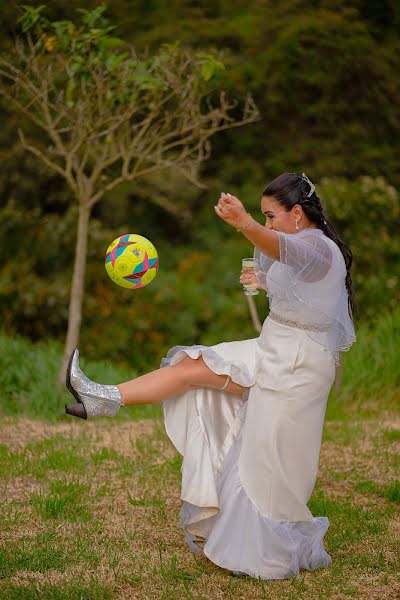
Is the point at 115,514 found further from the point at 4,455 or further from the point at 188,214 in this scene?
the point at 188,214

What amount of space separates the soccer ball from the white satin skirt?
0.39 m

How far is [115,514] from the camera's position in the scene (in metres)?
4.01

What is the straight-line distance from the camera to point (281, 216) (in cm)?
336

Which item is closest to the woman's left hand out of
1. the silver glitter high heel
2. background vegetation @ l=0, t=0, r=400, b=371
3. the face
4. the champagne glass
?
the face

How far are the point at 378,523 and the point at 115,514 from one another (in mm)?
1166

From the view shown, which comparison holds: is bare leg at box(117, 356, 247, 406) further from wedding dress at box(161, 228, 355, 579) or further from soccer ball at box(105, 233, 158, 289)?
soccer ball at box(105, 233, 158, 289)

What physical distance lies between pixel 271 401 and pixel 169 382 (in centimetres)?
39

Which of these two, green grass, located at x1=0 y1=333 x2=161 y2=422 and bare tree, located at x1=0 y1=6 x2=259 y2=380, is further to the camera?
green grass, located at x1=0 y1=333 x2=161 y2=422

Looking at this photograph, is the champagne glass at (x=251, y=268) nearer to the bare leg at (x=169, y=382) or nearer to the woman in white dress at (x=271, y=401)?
the woman in white dress at (x=271, y=401)

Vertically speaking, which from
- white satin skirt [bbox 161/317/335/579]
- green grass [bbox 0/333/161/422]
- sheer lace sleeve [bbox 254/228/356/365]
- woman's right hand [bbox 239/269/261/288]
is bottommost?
green grass [bbox 0/333/161/422]

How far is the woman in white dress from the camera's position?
3.26 metres

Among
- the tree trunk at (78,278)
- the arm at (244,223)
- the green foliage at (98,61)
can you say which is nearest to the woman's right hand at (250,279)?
the arm at (244,223)

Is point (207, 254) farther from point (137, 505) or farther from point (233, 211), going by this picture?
point (233, 211)

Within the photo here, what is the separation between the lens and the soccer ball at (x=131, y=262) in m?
3.64
